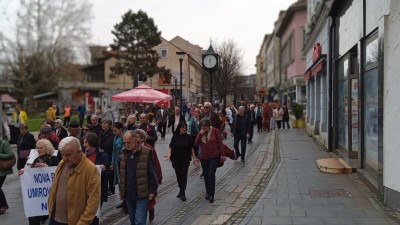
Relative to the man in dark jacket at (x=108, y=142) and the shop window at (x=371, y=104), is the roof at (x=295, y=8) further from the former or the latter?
the man in dark jacket at (x=108, y=142)

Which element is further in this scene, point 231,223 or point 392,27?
point 392,27

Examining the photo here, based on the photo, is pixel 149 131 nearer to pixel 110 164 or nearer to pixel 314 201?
pixel 110 164

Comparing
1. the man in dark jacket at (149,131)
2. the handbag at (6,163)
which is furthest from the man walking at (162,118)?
the handbag at (6,163)

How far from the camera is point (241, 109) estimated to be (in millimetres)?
15180

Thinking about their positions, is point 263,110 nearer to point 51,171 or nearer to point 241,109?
point 241,109

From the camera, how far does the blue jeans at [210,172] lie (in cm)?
912

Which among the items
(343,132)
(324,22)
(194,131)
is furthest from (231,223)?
(324,22)

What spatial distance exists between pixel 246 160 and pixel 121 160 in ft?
28.7

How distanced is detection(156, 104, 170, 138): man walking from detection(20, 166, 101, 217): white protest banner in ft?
51.7

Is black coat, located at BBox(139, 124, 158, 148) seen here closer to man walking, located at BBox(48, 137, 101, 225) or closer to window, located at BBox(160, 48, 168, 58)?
man walking, located at BBox(48, 137, 101, 225)

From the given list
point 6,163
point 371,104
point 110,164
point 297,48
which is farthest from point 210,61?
point 297,48

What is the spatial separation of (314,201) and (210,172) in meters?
1.95

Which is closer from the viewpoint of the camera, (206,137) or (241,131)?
(206,137)

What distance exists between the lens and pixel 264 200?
898 centimetres
